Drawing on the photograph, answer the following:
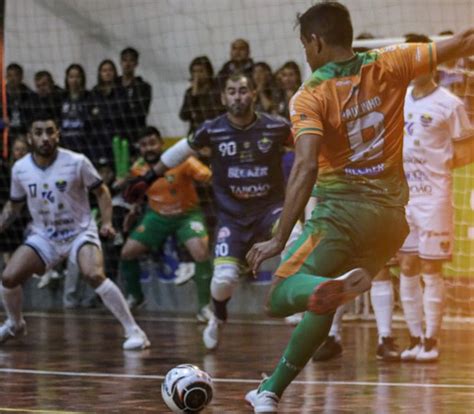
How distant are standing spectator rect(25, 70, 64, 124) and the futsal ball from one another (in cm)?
803

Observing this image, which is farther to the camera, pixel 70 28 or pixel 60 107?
pixel 70 28

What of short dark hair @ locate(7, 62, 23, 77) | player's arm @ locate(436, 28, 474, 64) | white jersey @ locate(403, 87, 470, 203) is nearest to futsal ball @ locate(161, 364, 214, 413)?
player's arm @ locate(436, 28, 474, 64)

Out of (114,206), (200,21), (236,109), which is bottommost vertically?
(114,206)

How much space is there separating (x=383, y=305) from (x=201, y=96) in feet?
15.0

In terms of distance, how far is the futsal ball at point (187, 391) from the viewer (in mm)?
6359

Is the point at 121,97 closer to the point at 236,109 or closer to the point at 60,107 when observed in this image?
the point at 60,107

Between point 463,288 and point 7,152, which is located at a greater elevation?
point 7,152

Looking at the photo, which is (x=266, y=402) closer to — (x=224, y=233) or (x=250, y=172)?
(x=224, y=233)

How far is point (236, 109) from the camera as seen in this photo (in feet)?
32.9

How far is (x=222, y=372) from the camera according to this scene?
8539mm

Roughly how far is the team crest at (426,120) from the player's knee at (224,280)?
68.1 inches

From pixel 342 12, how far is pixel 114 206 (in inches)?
310

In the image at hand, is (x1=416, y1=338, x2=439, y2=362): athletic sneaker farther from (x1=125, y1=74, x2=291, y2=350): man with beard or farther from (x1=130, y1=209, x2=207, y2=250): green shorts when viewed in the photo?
(x1=130, y1=209, x2=207, y2=250): green shorts

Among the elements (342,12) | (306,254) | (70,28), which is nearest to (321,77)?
(342,12)
